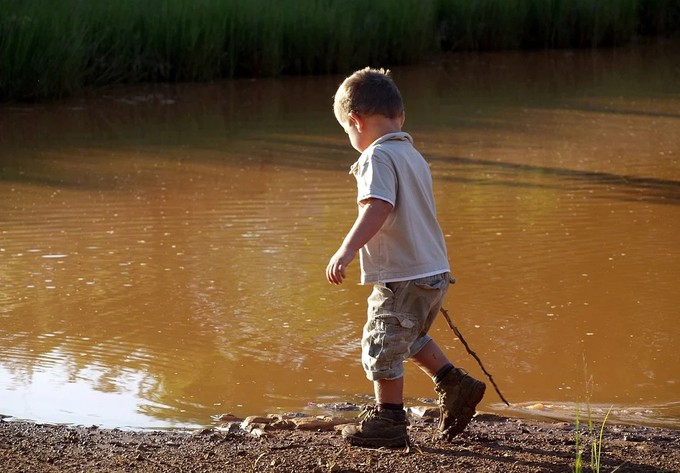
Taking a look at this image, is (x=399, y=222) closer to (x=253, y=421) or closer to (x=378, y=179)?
(x=378, y=179)

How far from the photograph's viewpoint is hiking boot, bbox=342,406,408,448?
3064mm

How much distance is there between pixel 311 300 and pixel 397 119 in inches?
70.3

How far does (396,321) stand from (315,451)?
396 millimetres

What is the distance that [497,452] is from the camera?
305 centimetres

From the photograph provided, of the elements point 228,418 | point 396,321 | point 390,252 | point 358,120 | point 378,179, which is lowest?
point 228,418

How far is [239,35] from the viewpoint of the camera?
12.5m

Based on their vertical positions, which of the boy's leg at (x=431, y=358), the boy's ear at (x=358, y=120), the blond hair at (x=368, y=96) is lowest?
the boy's leg at (x=431, y=358)

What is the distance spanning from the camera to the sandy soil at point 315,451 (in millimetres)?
2918

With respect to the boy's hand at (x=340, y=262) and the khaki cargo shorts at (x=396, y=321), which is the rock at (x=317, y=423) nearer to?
the khaki cargo shorts at (x=396, y=321)

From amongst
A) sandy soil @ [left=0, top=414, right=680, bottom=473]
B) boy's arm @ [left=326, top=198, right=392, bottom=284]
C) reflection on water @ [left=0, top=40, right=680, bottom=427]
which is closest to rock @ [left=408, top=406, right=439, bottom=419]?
sandy soil @ [left=0, top=414, right=680, bottom=473]

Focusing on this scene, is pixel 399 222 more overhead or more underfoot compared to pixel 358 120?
more underfoot

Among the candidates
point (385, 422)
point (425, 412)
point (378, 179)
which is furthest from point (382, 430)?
point (378, 179)

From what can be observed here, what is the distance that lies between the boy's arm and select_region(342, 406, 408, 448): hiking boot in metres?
0.39

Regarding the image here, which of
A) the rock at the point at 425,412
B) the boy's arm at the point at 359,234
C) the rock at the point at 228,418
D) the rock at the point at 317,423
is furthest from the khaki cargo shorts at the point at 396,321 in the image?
the rock at the point at 228,418
